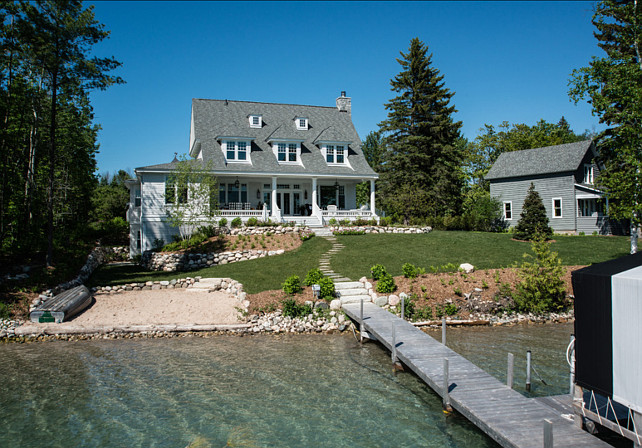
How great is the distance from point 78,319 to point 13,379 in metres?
5.05

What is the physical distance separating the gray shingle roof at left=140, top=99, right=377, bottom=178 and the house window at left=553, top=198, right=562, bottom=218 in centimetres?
1538

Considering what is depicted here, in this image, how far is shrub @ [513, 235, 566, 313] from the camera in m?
16.3

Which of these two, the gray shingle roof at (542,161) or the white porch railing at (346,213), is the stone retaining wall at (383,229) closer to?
the white porch railing at (346,213)

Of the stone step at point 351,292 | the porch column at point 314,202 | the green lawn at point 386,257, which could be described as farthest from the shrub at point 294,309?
the porch column at point 314,202

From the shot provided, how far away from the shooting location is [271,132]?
34.1 m

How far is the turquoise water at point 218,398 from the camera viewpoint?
316 inches

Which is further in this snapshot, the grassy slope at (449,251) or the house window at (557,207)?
the house window at (557,207)

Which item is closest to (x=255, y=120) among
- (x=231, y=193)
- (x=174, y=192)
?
(x=231, y=193)

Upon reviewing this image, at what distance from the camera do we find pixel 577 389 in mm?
7363

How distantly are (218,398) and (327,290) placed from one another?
7608 millimetres

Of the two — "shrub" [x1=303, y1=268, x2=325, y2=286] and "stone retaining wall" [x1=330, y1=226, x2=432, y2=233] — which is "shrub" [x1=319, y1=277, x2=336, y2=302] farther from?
"stone retaining wall" [x1=330, y1=226, x2=432, y2=233]

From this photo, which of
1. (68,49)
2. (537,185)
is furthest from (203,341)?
(537,185)

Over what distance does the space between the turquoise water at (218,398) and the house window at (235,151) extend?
19.4 meters

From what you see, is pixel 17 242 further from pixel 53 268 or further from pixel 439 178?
pixel 439 178
